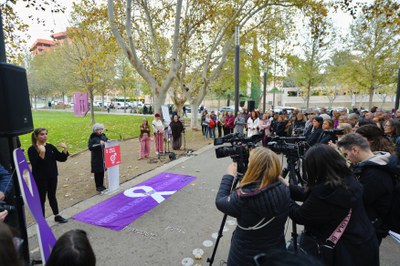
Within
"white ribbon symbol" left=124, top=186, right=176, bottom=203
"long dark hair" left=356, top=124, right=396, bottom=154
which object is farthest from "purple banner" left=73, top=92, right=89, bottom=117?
"long dark hair" left=356, top=124, right=396, bottom=154

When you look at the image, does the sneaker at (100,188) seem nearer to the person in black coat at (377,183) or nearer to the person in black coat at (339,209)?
the person in black coat at (339,209)

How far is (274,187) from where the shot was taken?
1744 mm

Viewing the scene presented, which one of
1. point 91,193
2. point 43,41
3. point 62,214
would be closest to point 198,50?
point 91,193

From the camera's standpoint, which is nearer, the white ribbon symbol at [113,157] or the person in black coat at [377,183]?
the person in black coat at [377,183]

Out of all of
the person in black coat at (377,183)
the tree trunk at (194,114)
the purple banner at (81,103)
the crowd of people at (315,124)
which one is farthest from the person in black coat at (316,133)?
the purple banner at (81,103)

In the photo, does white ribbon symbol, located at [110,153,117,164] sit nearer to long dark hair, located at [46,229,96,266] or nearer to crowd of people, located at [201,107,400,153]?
crowd of people, located at [201,107,400,153]

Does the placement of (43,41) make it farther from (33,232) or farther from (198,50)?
(33,232)

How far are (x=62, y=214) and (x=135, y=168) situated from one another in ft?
11.0

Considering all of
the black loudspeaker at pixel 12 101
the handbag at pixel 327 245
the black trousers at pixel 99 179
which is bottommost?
the black trousers at pixel 99 179

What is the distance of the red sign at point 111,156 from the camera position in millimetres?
5302

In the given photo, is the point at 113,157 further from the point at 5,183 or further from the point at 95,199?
the point at 5,183

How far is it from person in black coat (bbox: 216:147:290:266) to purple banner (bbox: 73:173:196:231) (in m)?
2.72

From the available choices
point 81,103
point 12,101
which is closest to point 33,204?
point 12,101

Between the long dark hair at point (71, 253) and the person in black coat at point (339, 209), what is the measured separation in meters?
1.54
